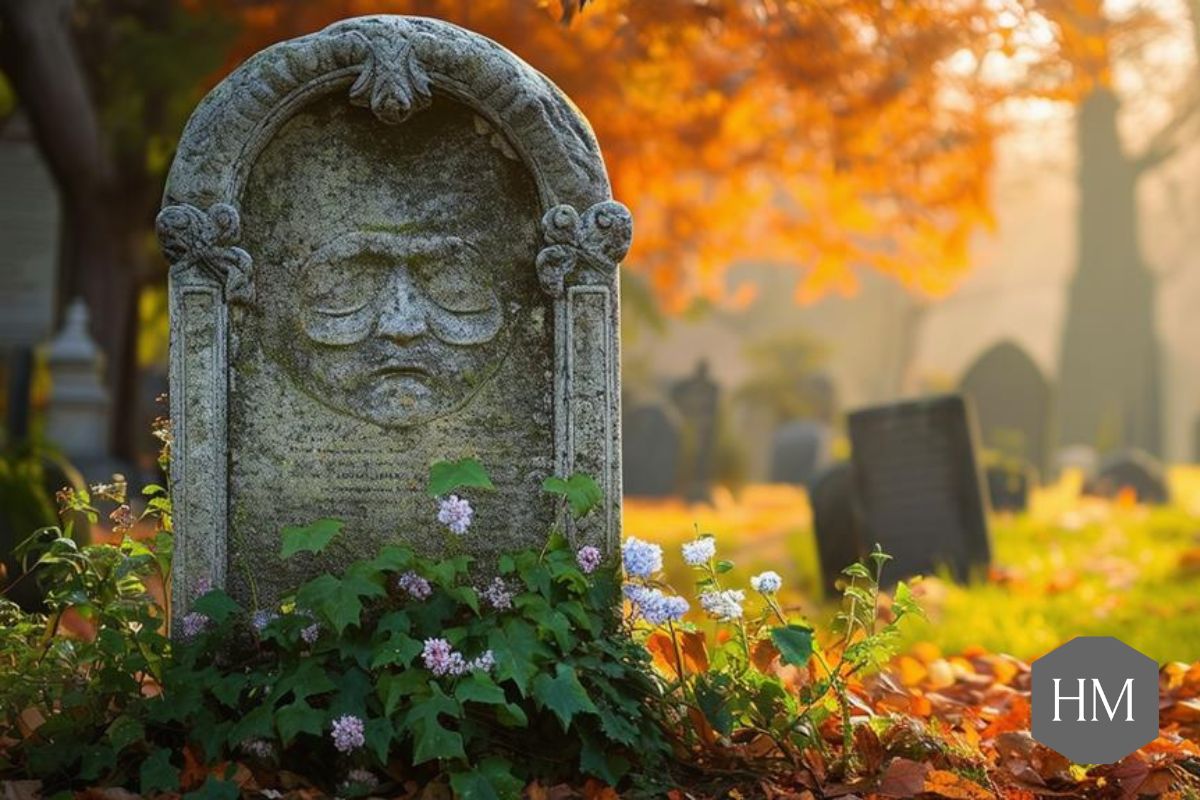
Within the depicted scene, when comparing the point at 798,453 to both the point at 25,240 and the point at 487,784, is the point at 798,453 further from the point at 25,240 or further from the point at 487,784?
the point at 487,784

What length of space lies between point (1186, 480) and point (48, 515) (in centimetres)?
1514

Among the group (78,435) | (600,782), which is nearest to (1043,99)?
(600,782)

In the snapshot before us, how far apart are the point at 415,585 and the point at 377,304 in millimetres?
938

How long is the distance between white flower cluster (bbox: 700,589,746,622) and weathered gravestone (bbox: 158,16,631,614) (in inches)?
16.1

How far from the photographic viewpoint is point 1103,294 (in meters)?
27.8

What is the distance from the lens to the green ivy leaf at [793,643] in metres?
3.22

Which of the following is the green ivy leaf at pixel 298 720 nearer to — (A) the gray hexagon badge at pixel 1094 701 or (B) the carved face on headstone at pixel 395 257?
(B) the carved face on headstone at pixel 395 257

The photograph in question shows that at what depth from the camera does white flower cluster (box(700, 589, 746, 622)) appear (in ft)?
11.4

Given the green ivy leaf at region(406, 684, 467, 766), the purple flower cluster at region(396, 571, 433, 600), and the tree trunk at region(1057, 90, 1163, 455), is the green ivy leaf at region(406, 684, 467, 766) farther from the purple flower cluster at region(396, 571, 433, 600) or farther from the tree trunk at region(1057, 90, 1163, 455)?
the tree trunk at region(1057, 90, 1163, 455)

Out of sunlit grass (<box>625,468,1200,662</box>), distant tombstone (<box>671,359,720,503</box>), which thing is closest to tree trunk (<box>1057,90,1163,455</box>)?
distant tombstone (<box>671,359,720,503</box>)

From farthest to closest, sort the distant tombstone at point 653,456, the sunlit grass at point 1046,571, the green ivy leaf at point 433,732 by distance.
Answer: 1. the distant tombstone at point 653,456
2. the sunlit grass at point 1046,571
3. the green ivy leaf at point 433,732

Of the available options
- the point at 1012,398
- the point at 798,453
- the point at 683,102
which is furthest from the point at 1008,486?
the point at 798,453

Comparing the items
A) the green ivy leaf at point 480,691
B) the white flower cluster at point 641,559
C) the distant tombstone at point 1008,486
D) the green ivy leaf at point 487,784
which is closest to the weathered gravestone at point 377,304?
the white flower cluster at point 641,559

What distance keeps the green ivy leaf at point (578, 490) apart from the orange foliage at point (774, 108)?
14.2 ft
